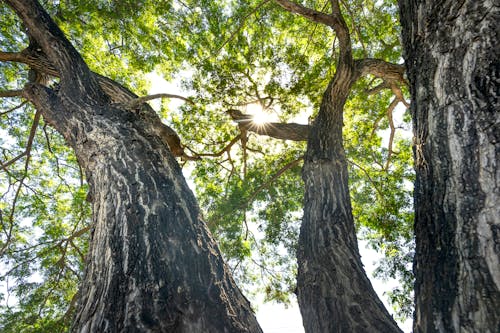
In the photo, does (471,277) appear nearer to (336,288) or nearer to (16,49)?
(336,288)

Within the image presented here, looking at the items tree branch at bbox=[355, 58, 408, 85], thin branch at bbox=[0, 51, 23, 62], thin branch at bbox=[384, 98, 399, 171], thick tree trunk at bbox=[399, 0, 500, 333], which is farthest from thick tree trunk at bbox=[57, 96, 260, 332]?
thin branch at bbox=[384, 98, 399, 171]

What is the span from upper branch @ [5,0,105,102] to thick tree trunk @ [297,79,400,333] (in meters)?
2.29

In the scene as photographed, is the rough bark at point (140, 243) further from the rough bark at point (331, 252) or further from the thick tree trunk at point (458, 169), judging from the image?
the thick tree trunk at point (458, 169)

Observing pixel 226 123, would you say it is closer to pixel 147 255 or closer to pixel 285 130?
pixel 285 130

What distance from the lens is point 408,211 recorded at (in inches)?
192

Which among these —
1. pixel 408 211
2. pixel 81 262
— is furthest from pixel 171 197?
pixel 81 262

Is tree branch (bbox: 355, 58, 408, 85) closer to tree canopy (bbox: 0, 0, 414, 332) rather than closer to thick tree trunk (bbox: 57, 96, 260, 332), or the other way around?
tree canopy (bbox: 0, 0, 414, 332)

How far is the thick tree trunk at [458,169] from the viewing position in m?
0.92

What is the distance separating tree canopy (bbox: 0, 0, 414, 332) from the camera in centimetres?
505

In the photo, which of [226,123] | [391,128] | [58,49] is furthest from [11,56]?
[391,128]

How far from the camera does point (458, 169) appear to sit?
1.08m

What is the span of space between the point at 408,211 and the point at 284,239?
243cm

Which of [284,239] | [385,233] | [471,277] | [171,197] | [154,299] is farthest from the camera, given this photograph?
[284,239]

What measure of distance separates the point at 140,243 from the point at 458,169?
1507mm
